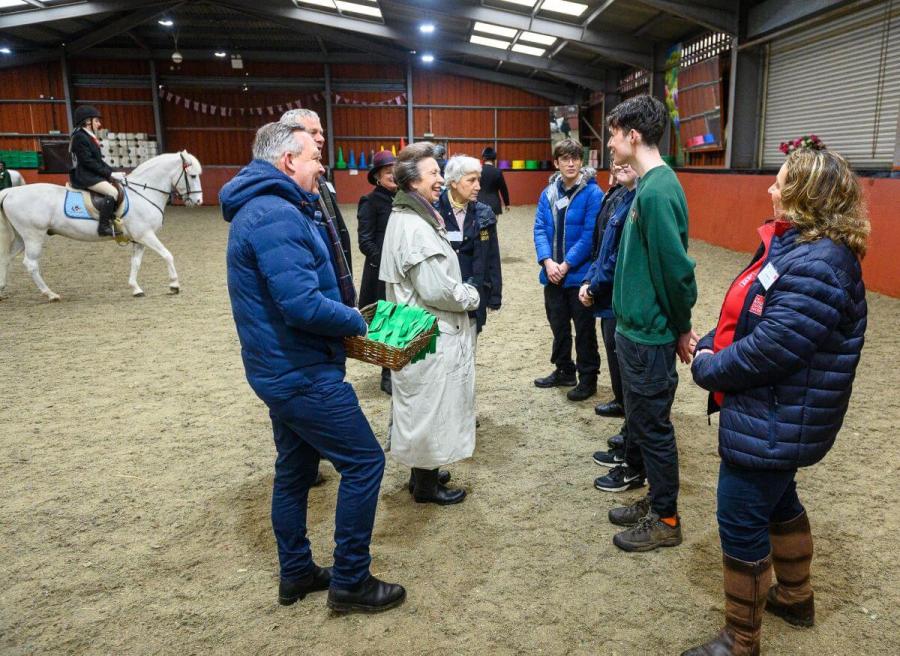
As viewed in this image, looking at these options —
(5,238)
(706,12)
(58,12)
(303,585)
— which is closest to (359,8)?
(58,12)

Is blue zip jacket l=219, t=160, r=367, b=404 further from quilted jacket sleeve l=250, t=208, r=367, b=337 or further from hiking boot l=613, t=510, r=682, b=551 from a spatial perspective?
hiking boot l=613, t=510, r=682, b=551

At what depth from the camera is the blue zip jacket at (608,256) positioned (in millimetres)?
3307

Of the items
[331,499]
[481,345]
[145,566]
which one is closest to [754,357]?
[331,499]

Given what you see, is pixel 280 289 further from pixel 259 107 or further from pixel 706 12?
pixel 259 107

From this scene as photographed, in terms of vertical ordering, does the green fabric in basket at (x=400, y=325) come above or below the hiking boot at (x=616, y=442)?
above

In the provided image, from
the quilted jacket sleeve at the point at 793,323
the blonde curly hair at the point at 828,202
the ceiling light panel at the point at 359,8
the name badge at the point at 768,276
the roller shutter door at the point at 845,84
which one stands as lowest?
the quilted jacket sleeve at the point at 793,323

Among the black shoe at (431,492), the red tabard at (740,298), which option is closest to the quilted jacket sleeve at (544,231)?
the black shoe at (431,492)

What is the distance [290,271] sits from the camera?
1.99 meters

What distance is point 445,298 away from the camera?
289 cm

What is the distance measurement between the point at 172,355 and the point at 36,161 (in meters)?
19.0

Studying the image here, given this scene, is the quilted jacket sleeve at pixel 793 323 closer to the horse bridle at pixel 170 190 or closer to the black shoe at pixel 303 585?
the black shoe at pixel 303 585

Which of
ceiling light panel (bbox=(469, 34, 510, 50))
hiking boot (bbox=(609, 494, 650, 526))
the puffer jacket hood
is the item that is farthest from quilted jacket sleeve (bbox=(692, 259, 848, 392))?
ceiling light panel (bbox=(469, 34, 510, 50))

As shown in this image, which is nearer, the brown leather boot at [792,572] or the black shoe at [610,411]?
the brown leather boot at [792,572]

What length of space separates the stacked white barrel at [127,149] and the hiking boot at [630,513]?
21112mm
